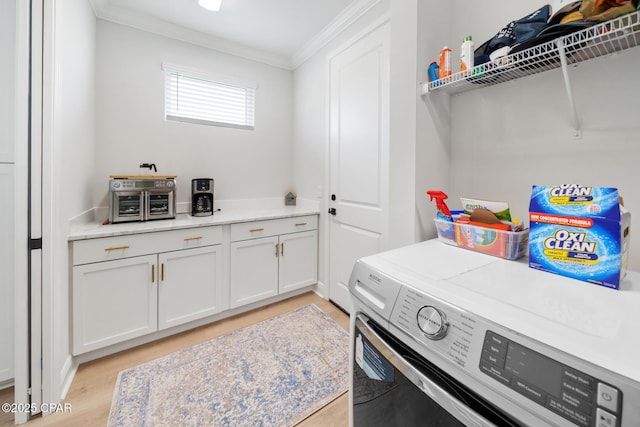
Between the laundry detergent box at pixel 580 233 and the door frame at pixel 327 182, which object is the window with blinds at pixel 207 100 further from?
the laundry detergent box at pixel 580 233

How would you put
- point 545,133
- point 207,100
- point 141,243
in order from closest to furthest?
point 545,133, point 141,243, point 207,100

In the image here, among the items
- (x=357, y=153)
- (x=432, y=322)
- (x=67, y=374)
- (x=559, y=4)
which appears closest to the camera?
(x=432, y=322)

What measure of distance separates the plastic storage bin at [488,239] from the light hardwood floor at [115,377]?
1088 mm

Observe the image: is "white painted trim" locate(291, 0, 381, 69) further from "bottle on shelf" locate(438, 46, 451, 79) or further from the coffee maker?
the coffee maker

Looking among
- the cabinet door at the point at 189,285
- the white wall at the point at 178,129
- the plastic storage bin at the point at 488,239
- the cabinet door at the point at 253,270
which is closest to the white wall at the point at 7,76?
the white wall at the point at 178,129

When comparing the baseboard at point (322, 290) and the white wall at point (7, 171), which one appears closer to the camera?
the white wall at point (7, 171)

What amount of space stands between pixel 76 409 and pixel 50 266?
0.79 meters

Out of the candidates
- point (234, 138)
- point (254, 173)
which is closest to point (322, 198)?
point (254, 173)

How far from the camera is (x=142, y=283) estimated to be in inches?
73.6

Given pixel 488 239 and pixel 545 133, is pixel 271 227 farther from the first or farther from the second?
pixel 545 133

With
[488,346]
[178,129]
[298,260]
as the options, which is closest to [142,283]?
[298,260]

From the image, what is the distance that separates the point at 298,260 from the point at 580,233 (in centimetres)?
218

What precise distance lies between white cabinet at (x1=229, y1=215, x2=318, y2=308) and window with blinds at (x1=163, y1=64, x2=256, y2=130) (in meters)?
1.24

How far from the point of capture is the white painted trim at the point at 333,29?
2.09 meters
